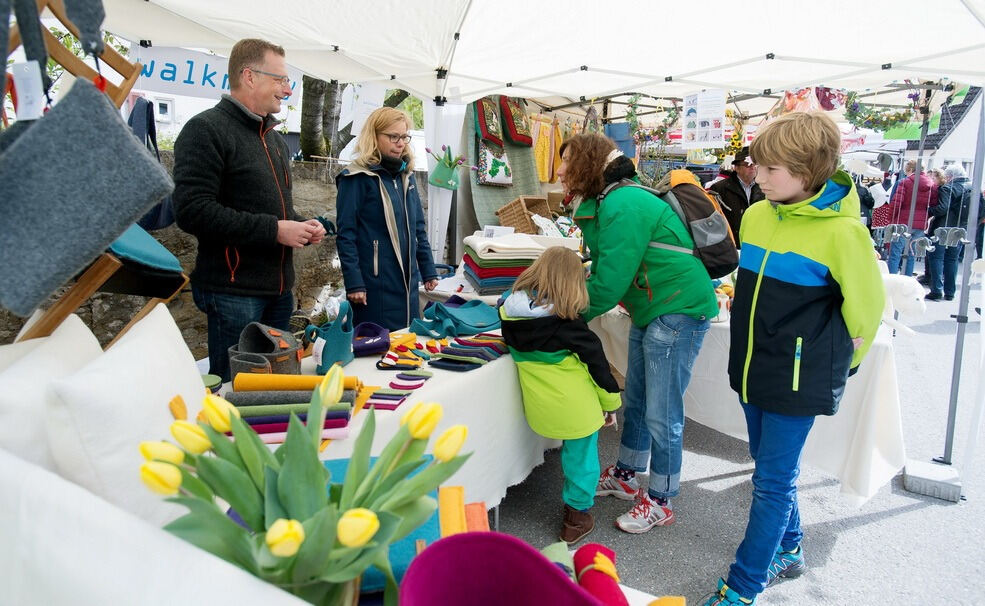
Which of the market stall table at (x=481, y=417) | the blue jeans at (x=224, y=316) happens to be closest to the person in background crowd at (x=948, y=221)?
the market stall table at (x=481, y=417)

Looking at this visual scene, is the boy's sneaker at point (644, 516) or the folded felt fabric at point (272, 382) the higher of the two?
the folded felt fabric at point (272, 382)

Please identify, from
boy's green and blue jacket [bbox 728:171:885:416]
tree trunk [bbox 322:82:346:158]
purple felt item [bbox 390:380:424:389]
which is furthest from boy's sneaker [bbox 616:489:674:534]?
tree trunk [bbox 322:82:346:158]

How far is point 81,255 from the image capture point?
2.27ft

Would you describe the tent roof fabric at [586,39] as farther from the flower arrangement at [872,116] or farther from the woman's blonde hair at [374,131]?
the flower arrangement at [872,116]

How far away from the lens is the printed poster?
4094 mm

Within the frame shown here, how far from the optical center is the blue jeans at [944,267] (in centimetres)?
815

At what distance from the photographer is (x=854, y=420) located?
259 cm

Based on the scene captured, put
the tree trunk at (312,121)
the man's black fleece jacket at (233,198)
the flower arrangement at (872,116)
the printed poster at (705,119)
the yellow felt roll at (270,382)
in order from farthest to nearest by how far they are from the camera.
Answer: the flower arrangement at (872,116) < the tree trunk at (312,121) < the printed poster at (705,119) < the man's black fleece jacket at (233,198) < the yellow felt roll at (270,382)

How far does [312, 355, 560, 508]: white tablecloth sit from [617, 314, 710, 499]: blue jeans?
1.76 ft

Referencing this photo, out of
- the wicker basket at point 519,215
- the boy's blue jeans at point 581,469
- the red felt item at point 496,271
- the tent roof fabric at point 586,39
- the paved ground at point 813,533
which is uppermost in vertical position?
the tent roof fabric at point 586,39

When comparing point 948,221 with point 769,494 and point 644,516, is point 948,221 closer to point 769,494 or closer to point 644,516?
point 644,516

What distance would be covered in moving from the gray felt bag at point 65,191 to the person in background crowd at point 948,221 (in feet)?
32.1

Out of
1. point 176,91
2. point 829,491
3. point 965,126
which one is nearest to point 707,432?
point 829,491

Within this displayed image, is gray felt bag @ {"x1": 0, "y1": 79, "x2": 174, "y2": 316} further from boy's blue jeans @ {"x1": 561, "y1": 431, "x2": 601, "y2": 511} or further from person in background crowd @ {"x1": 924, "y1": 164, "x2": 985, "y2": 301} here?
person in background crowd @ {"x1": 924, "y1": 164, "x2": 985, "y2": 301}
